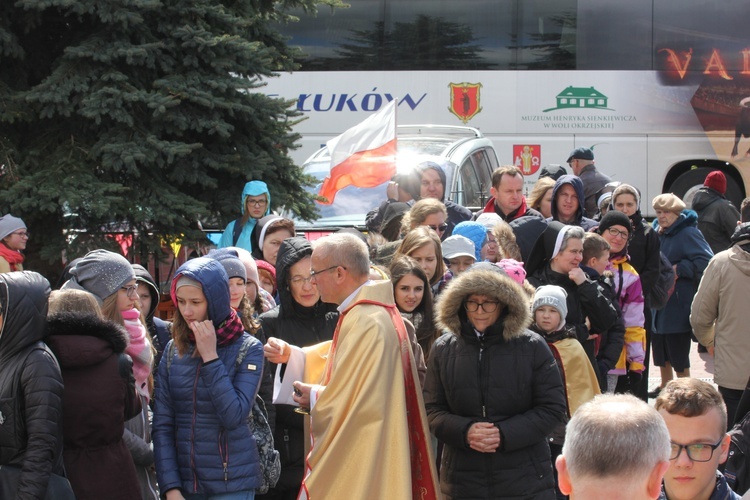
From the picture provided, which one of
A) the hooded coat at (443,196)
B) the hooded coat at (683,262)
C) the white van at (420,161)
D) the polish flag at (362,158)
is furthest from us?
the white van at (420,161)

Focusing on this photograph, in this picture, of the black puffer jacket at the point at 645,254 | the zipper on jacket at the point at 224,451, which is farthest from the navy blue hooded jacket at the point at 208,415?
the black puffer jacket at the point at 645,254

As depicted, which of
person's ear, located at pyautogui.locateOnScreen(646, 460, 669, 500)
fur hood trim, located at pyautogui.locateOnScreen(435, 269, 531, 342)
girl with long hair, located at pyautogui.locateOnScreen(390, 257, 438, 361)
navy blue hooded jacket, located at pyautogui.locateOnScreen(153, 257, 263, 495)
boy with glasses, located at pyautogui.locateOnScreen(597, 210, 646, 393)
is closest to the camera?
person's ear, located at pyautogui.locateOnScreen(646, 460, 669, 500)

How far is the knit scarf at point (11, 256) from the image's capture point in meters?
7.92

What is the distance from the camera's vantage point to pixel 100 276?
4.94 metres

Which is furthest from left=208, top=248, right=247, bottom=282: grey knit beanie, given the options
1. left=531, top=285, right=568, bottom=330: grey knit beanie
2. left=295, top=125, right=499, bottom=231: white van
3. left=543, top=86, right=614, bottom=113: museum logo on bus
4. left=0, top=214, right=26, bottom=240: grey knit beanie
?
left=543, top=86, right=614, bottom=113: museum logo on bus

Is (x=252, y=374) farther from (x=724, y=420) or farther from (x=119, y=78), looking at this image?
(x=119, y=78)

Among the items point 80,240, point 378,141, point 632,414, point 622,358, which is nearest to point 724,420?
point 632,414

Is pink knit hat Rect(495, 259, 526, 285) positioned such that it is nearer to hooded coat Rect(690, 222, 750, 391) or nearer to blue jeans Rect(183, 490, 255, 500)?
hooded coat Rect(690, 222, 750, 391)

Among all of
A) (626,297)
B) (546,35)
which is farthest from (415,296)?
(546,35)

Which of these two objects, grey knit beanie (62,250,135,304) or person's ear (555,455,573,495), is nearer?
person's ear (555,455,573,495)

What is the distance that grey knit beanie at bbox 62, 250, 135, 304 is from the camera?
4.93 metres

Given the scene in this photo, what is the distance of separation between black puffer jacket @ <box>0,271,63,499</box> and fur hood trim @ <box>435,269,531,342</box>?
6.01ft

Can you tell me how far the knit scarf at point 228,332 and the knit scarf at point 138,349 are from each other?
1.11ft

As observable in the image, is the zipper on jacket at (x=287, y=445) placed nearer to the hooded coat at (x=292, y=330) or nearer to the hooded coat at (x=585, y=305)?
the hooded coat at (x=292, y=330)
